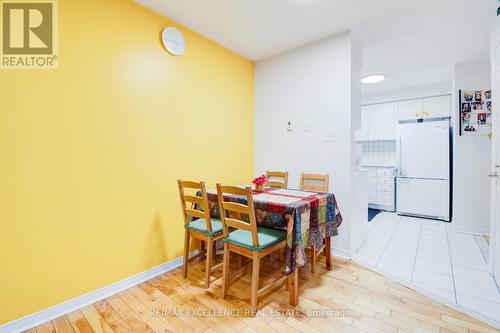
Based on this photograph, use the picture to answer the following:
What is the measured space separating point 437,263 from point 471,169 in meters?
1.89

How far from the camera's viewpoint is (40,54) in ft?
5.27

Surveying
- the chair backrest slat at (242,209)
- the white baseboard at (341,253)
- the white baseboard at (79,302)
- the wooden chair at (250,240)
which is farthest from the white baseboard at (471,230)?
the white baseboard at (79,302)

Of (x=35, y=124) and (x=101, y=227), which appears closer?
(x=35, y=124)

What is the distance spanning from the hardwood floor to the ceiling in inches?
101

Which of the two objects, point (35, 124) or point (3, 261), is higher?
point (35, 124)

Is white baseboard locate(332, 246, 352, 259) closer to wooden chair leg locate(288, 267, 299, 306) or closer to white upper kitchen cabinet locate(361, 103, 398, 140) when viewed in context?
wooden chair leg locate(288, 267, 299, 306)

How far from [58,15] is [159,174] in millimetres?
1417

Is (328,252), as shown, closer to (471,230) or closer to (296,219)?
(296,219)

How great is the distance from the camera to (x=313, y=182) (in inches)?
109

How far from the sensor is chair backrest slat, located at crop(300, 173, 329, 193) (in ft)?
8.44

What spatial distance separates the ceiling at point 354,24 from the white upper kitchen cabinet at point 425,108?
47.6 inches

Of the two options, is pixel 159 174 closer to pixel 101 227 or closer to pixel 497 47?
pixel 101 227

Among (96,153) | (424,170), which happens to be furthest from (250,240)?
(424,170)

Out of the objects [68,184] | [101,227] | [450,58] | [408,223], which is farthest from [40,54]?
[408,223]
